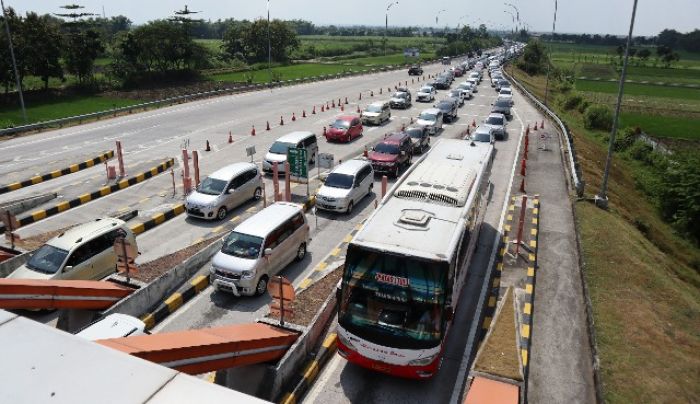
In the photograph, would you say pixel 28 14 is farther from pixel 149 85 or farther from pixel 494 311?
pixel 494 311

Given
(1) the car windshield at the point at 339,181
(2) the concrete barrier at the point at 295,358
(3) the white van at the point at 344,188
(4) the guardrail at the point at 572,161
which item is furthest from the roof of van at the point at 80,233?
(4) the guardrail at the point at 572,161

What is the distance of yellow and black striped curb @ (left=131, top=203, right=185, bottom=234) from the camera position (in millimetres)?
19859

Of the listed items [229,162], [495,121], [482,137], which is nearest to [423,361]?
[229,162]

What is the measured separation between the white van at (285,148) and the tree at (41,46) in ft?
113

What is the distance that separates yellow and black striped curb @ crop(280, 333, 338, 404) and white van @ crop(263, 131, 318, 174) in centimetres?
1433

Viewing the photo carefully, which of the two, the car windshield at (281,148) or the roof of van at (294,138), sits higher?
the roof of van at (294,138)

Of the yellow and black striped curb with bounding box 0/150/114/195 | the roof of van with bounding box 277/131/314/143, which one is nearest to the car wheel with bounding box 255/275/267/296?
the roof of van with bounding box 277/131/314/143

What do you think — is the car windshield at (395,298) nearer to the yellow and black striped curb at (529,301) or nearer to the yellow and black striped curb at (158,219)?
the yellow and black striped curb at (529,301)

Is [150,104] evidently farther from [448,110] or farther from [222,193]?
[222,193]

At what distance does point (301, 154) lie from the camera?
22.5 metres

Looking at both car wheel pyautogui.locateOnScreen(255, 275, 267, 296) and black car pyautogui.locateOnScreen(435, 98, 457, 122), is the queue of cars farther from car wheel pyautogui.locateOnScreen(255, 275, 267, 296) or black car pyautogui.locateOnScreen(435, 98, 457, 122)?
black car pyautogui.locateOnScreen(435, 98, 457, 122)

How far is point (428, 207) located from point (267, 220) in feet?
18.4

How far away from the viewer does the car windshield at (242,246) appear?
50.3 feet

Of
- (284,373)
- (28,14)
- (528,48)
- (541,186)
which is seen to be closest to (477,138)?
(541,186)
